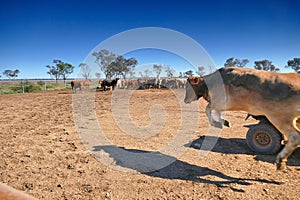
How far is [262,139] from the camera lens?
449cm

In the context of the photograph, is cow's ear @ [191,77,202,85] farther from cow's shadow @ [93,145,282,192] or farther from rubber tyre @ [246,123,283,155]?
cow's shadow @ [93,145,282,192]

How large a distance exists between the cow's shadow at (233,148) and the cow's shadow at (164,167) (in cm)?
94

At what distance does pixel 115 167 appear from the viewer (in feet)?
13.0

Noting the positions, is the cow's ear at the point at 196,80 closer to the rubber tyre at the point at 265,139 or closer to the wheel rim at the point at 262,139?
the rubber tyre at the point at 265,139

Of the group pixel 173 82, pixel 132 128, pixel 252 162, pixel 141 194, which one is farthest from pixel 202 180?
pixel 173 82

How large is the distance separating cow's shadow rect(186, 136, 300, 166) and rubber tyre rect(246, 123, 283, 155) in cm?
12

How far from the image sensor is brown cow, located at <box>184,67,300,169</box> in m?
3.18

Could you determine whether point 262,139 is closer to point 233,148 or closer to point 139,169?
point 233,148

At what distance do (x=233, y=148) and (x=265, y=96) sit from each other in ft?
6.41

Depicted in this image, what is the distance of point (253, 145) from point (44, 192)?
415 centimetres

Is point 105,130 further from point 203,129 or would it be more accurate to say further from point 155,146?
point 203,129

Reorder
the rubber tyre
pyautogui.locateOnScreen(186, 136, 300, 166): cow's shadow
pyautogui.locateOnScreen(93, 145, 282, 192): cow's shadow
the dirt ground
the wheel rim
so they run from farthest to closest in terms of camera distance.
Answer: the wheel rim, the rubber tyre, pyautogui.locateOnScreen(186, 136, 300, 166): cow's shadow, pyautogui.locateOnScreen(93, 145, 282, 192): cow's shadow, the dirt ground

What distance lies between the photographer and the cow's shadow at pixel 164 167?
3.44 m

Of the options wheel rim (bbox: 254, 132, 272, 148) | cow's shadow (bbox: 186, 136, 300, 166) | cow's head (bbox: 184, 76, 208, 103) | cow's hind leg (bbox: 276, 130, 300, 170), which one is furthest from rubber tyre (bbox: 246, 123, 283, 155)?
cow's head (bbox: 184, 76, 208, 103)
